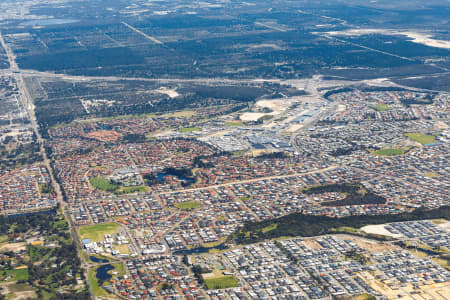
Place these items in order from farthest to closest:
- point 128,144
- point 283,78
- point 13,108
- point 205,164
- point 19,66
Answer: point 19,66 → point 283,78 → point 13,108 → point 128,144 → point 205,164

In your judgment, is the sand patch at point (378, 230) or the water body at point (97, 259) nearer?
the water body at point (97, 259)

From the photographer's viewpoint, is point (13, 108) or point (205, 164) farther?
point (13, 108)

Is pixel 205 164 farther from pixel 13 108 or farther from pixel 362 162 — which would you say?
pixel 13 108

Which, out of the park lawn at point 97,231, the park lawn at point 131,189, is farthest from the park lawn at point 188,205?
the park lawn at point 97,231

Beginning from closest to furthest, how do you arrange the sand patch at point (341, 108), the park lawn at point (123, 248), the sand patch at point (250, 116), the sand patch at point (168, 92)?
the park lawn at point (123, 248), the sand patch at point (250, 116), the sand patch at point (341, 108), the sand patch at point (168, 92)

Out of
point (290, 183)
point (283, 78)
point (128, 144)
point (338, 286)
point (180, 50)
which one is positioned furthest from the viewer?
point (180, 50)

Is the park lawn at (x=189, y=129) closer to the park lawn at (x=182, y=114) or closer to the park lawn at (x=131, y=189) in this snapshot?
the park lawn at (x=182, y=114)

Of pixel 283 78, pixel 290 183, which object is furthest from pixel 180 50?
pixel 290 183
